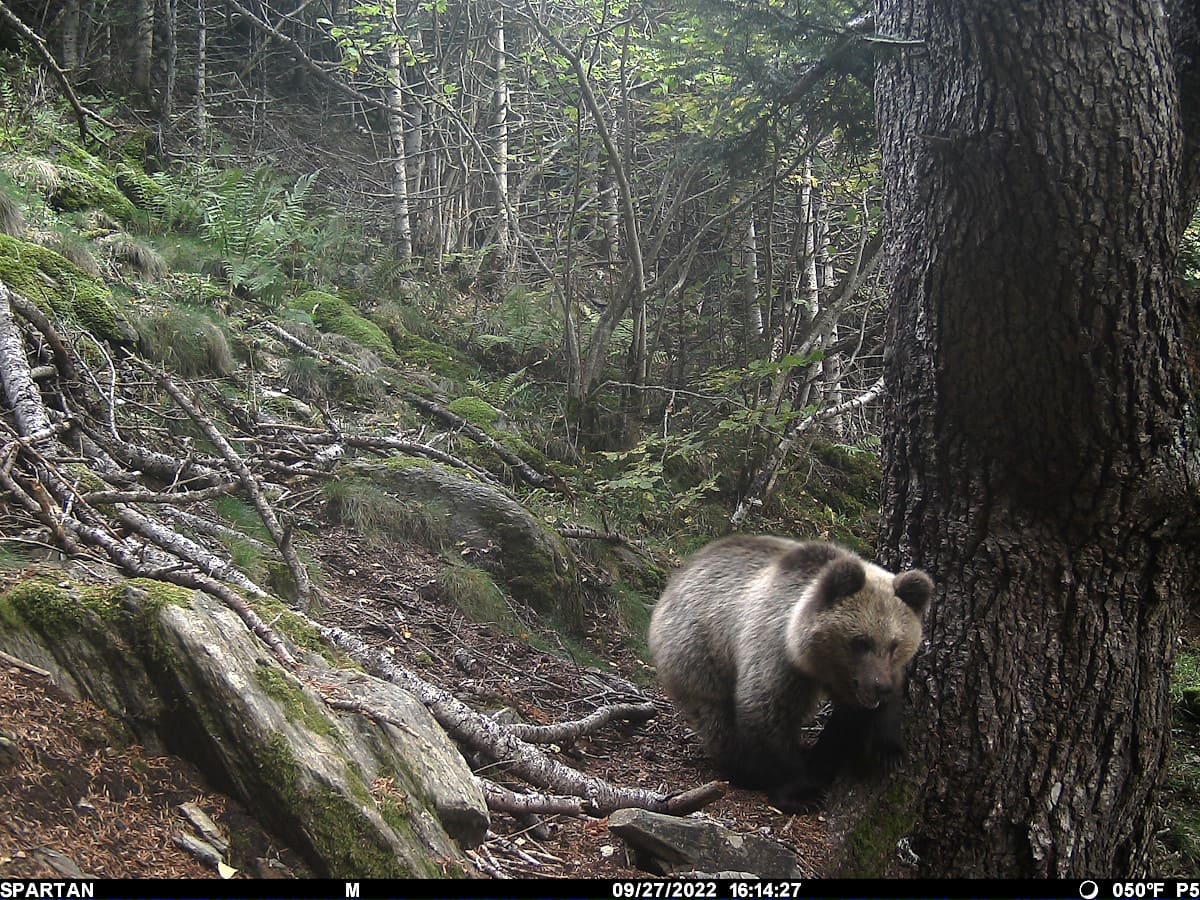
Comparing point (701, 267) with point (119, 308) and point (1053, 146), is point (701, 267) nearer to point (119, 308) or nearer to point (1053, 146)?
point (119, 308)

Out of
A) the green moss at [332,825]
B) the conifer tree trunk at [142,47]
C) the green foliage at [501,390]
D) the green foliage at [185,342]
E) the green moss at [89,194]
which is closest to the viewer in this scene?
the green moss at [332,825]

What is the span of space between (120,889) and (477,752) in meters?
2.19

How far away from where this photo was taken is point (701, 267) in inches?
522

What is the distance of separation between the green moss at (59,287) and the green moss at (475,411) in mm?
3624

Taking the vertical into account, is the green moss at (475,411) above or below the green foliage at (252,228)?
below

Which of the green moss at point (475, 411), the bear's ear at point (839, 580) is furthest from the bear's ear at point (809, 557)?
the green moss at point (475, 411)

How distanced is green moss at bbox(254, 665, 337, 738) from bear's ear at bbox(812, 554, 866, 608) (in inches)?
110

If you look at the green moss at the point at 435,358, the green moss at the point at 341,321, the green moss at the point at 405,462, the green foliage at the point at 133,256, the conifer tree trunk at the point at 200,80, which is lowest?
the green moss at the point at 405,462

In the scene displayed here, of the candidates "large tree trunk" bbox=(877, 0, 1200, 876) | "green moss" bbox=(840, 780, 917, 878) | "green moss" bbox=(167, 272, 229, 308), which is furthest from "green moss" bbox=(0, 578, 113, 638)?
"green moss" bbox=(167, 272, 229, 308)

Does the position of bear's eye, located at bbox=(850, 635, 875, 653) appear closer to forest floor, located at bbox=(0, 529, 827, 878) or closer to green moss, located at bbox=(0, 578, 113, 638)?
forest floor, located at bbox=(0, 529, 827, 878)

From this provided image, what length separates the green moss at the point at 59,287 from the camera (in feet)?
22.0

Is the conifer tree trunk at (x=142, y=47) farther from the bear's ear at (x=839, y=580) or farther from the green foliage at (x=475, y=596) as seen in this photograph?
the bear's ear at (x=839, y=580)

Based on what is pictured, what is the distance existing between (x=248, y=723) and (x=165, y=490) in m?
3.10

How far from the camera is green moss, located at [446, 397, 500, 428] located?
10.2 metres
